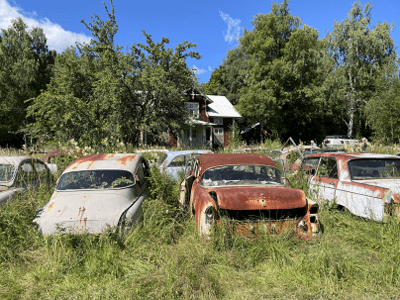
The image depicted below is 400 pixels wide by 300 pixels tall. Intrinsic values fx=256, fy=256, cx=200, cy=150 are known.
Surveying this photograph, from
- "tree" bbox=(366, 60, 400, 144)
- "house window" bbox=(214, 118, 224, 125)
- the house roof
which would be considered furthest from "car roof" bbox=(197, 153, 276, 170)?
"house window" bbox=(214, 118, 224, 125)

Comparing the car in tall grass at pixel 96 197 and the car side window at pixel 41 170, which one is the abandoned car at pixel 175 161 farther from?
the car side window at pixel 41 170

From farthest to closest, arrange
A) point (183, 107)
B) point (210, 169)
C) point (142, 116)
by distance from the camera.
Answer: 1. point (183, 107)
2. point (142, 116)
3. point (210, 169)

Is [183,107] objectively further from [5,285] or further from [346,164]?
[5,285]

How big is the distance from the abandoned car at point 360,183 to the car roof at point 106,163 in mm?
3897

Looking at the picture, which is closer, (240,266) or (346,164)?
(240,266)

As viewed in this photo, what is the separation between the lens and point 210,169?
16.3ft

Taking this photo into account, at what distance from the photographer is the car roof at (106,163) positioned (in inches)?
206

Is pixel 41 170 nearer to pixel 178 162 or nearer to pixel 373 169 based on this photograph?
pixel 178 162

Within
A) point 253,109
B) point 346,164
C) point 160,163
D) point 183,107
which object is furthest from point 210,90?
point 346,164

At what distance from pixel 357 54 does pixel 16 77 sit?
4456 cm

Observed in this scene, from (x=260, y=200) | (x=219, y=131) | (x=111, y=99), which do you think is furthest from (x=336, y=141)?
(x=260, y=200)

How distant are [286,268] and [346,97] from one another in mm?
39069

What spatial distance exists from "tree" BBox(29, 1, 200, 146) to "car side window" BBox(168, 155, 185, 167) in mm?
8396

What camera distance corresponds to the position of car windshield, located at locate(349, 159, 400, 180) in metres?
5.21
